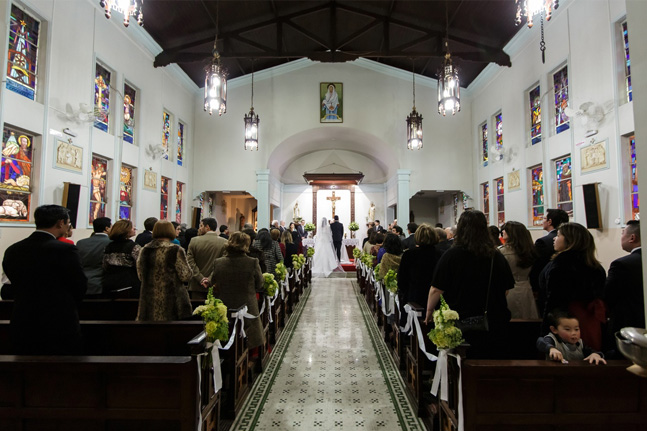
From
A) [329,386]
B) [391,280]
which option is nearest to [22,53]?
[391,280]

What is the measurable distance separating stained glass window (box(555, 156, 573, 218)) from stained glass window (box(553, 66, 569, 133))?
29.2 inches

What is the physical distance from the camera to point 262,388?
347 centimetres

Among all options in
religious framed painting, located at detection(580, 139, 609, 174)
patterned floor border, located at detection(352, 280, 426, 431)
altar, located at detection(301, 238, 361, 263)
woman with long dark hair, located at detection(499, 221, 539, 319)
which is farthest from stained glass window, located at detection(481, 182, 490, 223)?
woman with long dark hair, located at detection(499, 221, 539, 319)

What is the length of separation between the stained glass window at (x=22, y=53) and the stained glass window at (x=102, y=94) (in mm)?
1447

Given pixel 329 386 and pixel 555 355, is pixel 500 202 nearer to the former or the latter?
pixel 329 386

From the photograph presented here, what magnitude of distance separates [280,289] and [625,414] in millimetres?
4019

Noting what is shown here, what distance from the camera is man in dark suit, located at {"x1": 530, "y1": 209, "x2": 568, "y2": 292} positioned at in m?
3.12

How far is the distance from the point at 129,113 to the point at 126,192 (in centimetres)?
203

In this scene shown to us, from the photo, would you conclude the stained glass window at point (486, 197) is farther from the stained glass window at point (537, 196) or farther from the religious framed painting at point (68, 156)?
the religious framed painting at point (68, 156)

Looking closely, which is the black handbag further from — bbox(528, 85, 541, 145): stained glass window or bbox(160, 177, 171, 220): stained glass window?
bbox(160, 177, 171, 220): stained glass window

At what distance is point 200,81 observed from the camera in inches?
503

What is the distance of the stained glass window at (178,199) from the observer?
11.7m

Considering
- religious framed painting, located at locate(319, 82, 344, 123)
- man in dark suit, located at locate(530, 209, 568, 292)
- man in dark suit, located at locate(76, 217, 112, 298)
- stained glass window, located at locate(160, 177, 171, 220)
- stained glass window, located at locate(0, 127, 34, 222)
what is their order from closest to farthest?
1. man in dark suit, located at locate(530, 209, 568, 292)
2. man in dark suit, located at locate(76, 217, 112, 298)
3. stained glass window, located at locate(0, 127, 34, 222)
4. stained glass window, located at locate(160, 177, 171, 220)
5. religious framed painting, located at locate(319, 82, 344, 123)

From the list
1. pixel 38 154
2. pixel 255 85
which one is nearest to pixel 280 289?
pixel 38 154
